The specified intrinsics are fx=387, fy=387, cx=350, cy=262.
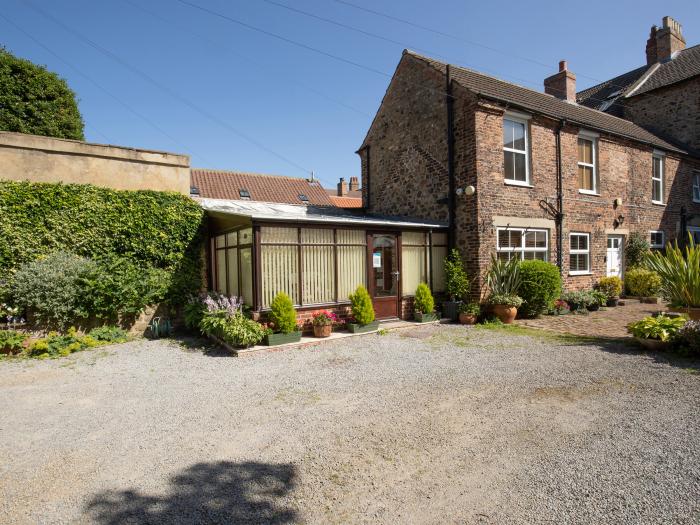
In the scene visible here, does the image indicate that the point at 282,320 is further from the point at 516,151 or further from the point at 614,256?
the point at 614,256

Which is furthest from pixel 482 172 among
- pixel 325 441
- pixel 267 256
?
pixel 325 441

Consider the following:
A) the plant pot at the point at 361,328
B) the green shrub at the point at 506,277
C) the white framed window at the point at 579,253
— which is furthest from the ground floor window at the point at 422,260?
the white framed window at the point at 579,253

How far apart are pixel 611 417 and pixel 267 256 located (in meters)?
6.70

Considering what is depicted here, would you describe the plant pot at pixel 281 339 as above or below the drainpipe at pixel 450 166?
below

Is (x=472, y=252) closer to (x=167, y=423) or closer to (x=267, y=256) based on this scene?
(x=267, y=256)

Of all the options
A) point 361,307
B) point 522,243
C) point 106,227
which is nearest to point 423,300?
point 361,307

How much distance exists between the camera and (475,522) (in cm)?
272

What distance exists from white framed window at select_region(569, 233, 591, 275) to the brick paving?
1.54m

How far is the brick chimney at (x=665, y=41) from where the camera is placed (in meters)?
22.0

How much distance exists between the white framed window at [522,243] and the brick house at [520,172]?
34 mm

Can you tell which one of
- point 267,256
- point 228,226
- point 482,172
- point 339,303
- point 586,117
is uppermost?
point 586,117

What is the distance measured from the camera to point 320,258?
9383mm

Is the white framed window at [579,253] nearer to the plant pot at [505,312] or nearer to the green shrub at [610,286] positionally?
the green shrub at [610,286]

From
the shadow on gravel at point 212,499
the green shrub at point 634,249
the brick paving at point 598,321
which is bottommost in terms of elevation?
the shadow on gravel at point 212,499
